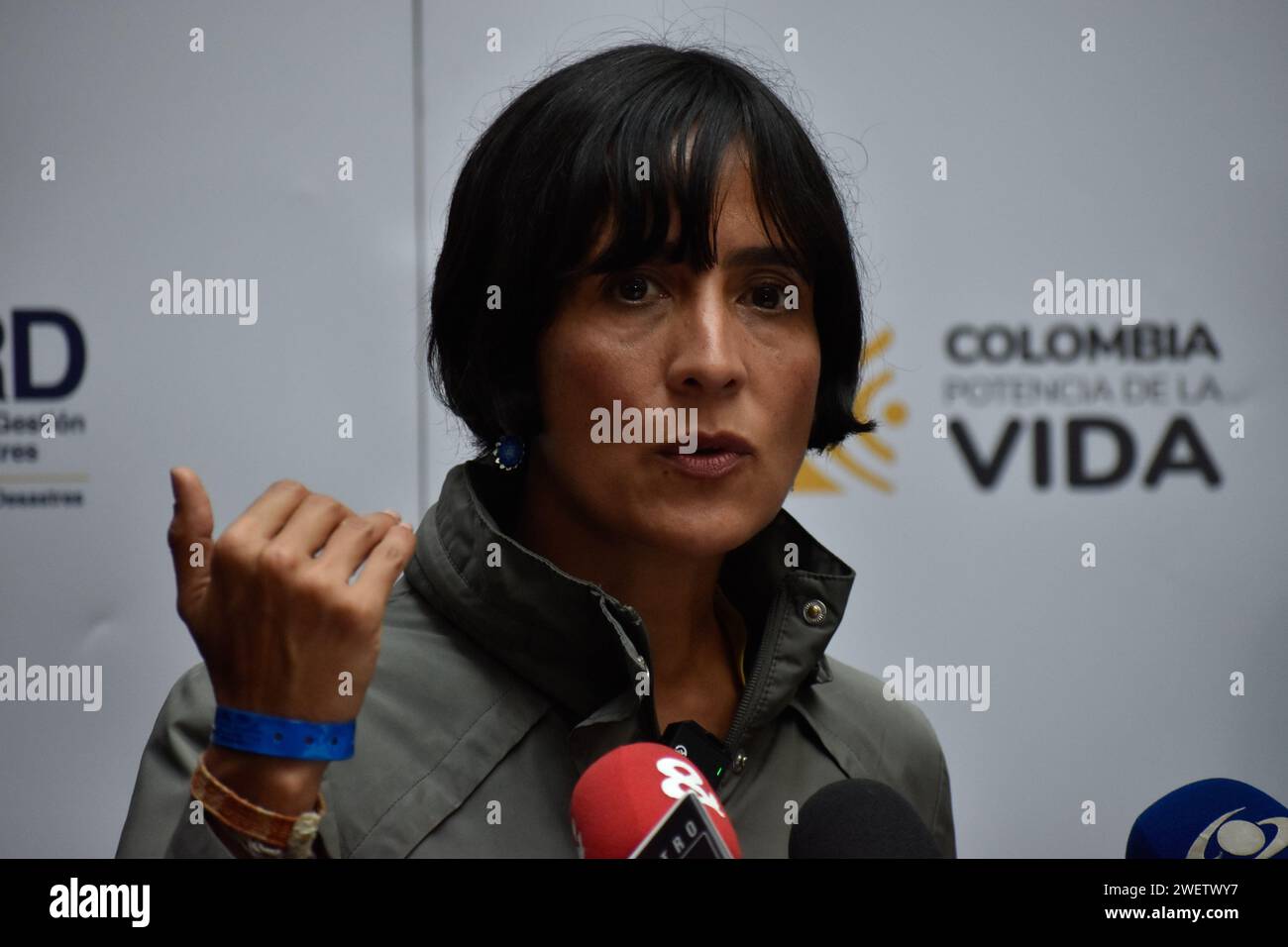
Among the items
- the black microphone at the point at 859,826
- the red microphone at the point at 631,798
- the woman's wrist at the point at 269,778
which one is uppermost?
the woman's wrist at the point at 269,778

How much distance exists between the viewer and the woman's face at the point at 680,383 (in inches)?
45.3

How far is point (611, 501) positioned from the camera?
1177 millimetres

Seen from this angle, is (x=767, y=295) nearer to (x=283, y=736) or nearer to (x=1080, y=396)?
(x=283, y=736)

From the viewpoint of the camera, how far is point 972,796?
208 centimetres

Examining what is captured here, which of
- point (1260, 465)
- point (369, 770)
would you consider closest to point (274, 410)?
point (369, 770)

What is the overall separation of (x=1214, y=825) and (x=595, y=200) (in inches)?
27.3

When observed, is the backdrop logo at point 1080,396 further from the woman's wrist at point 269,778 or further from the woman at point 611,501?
the woman's wrist at point 269,778

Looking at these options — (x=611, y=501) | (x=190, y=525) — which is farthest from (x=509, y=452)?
(x=190, y=525)

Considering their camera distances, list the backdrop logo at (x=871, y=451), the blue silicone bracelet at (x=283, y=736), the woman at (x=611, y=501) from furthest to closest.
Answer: the backdrop logo at (x=871, y=451) < the woman at (x=611, y=501) < the blue silicone bracelet at (x=283, y=736)

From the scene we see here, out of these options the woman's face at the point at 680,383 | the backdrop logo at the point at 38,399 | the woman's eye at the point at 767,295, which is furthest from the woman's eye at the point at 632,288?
the backdrop logo at the point at 38,399

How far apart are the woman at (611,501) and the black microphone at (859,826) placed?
0.23m

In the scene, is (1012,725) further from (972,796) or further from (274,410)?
(274,410)
